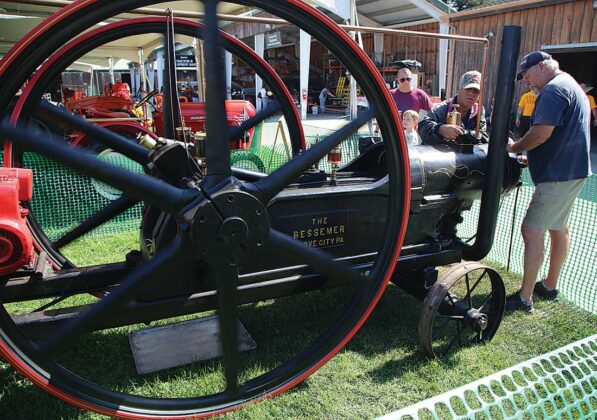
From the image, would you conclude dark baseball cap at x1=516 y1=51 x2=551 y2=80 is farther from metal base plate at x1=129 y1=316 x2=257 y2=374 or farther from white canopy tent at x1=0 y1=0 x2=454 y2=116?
white canopy tent at x1=0 y1=0 x2=454 y2=116

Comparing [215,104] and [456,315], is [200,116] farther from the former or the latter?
[215,104]

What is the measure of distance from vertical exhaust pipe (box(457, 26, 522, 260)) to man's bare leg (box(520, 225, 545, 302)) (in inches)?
23.5

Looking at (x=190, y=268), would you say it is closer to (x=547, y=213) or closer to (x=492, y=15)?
(x=547, y=213)

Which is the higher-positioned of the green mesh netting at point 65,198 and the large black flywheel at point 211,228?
the large black flywheel at point 211,228

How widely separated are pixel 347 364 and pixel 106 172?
165cm

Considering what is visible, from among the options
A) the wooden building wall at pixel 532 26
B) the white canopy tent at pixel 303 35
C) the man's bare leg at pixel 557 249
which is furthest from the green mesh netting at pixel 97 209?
the wooden building wall at pixel 532 26

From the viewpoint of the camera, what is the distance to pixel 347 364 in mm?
2598

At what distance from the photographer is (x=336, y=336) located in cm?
214

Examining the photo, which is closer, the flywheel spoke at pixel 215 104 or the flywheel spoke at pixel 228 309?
the flywheel spoke at pixel 215 104

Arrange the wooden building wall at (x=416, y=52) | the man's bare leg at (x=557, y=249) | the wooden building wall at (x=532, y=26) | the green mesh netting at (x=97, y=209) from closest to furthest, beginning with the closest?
the man's bare leg at (x=557, y=249)
the green mesh netting at (x=97, y=209)
the wooden building wall at (x=532, y=26)
the wooden building wall at (x=416, y=52)

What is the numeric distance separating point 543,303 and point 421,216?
137 cm

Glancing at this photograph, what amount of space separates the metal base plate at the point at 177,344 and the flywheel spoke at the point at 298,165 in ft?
3.64

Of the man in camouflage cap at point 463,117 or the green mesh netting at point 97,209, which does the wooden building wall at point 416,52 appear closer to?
the green mesh netting at point 97,209

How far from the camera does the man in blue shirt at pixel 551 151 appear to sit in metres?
2.91
